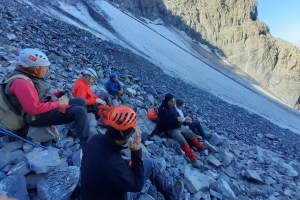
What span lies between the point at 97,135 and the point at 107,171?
435 millimetres

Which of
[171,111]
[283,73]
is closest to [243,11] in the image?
[283,73]

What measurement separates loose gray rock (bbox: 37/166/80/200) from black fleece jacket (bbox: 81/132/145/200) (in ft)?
1.47

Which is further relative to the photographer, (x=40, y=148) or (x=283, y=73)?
(x=283, y=73)

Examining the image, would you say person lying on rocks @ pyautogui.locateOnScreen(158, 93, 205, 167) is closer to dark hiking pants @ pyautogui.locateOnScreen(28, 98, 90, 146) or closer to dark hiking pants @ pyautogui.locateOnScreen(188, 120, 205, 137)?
dark hiking pants @ pyautogui.locateOnScreen(188, 120, 205, 137)

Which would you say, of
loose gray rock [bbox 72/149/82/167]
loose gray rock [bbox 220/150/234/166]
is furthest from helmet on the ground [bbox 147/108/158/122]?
loose gray rock [bbox 72/149/82/167]

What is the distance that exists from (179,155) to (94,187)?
3.51 m

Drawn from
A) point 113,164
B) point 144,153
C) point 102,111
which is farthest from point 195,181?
point 113,164

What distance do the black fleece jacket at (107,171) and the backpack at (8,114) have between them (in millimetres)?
1655

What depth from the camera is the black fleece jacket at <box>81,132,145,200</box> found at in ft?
8.39

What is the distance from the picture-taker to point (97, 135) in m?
2.81

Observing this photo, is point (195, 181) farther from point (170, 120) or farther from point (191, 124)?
point (191, 124)

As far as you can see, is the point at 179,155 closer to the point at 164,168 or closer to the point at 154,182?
the point at 164,168

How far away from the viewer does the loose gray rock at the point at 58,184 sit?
301 cm

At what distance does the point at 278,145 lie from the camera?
36.9ft
